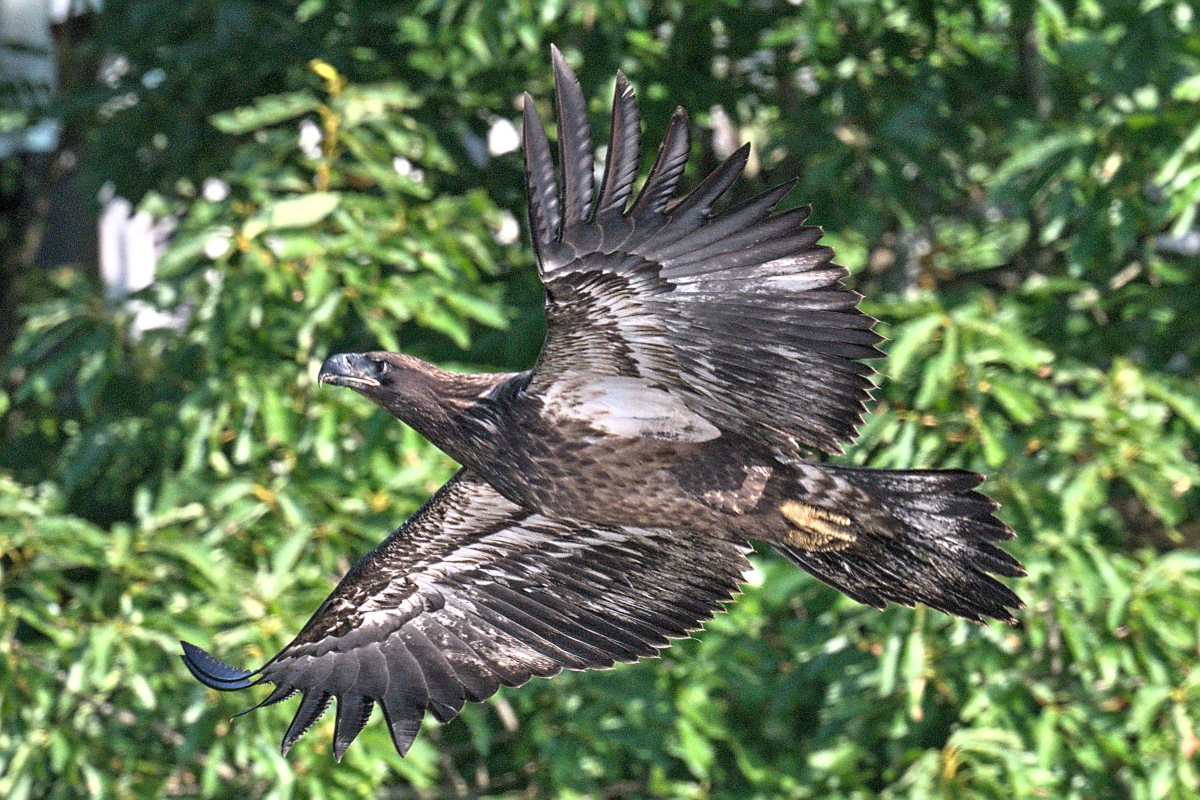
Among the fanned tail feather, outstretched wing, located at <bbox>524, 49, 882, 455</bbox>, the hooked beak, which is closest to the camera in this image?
outstretched wing, located at <bbox>524, 49, 882, 455</bbox>

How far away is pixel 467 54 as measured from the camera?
17.6 ft

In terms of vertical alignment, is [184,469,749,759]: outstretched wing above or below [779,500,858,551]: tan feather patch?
below

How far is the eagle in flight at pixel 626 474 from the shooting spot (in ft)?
9.75

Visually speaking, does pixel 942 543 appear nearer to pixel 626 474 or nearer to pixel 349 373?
pixel 626 474

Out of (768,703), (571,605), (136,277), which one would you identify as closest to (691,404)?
(571,605)

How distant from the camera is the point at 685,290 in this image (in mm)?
3064

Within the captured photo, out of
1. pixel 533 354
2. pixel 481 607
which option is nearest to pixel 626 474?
pixel 481 607

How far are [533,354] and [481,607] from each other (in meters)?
1.21

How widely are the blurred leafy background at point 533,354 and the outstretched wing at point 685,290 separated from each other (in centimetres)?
138

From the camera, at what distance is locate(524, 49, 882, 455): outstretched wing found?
2.88 meters

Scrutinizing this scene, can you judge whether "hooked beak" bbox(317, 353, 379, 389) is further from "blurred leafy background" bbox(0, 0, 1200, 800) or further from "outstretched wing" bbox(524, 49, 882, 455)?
"blurred leafy background" bbox(0, 0, 1200, 800)

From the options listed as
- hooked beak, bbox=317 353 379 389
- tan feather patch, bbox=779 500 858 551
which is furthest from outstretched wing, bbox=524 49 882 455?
hooked beak, bbox=317 353 379 389

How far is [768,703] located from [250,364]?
1.93 meters

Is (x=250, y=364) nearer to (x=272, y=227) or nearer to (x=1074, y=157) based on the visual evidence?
(x=272, y=227)
